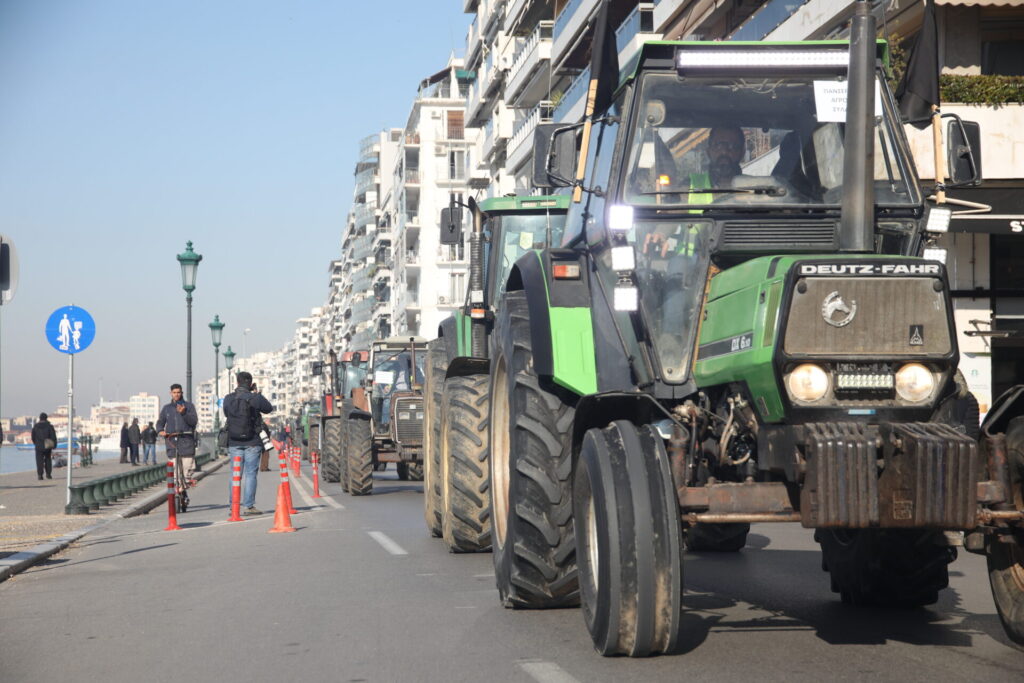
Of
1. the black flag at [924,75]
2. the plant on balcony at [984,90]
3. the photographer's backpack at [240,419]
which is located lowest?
the photographer's backpack at [240,419]

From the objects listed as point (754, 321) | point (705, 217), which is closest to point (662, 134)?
point (705, 217)

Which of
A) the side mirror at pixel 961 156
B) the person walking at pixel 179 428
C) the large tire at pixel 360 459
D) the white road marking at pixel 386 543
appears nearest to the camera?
the side mirror at pixel 961 156

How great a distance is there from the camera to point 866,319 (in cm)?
623

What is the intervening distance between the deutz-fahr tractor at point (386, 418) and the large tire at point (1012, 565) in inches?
691

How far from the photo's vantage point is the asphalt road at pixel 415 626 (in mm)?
6566

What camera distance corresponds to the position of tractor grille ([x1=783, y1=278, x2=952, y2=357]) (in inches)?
244

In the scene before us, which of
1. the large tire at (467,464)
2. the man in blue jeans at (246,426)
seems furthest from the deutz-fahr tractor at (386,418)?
the large tire at (467,464)

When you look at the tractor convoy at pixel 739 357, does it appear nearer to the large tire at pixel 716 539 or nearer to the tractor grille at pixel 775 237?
the tractor grille at pixel 775 237

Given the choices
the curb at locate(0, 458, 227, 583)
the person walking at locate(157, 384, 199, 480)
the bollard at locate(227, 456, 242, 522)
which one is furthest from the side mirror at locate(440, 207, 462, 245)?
the person walking at locate(157, 384, 199, 480)

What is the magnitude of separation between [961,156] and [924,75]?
49cm

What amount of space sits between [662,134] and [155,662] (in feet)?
12.6

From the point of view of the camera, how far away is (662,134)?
7.56 meters

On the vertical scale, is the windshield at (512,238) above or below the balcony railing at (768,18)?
below

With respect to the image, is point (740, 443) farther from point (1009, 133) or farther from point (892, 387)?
point (1009, 133)
